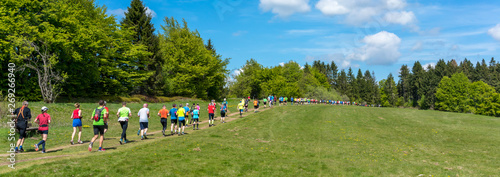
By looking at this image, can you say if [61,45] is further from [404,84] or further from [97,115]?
[404,84]

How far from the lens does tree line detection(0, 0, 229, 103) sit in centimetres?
3116

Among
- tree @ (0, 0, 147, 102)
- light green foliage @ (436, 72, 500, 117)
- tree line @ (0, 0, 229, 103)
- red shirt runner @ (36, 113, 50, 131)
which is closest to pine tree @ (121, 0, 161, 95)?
tree line @ (0, 0, 229, 103)

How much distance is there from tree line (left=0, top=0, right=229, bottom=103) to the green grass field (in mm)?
11844

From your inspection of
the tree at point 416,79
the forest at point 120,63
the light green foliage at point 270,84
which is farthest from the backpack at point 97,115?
the tree at point 416,79

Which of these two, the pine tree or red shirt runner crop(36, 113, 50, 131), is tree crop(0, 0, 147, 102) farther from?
red shirt runner crop(36, 113, 50, 131)

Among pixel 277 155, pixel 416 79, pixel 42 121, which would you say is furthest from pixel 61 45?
pixel 416 79

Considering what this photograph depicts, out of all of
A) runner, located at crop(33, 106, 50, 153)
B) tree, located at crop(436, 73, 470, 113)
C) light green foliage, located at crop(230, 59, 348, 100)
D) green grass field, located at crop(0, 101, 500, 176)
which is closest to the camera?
green grass field, located at crop(0, 101, 500, 176)

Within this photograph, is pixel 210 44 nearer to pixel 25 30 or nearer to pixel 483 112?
pixel 25 30

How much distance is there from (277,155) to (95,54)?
124ft

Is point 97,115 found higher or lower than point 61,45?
lower

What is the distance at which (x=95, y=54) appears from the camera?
1693 inches

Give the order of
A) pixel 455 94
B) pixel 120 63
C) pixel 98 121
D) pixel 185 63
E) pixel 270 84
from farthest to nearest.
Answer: pixel 270 84 → pixel 455 94 → pixel 185 63 → pixel 120 63 → pixel 98 121

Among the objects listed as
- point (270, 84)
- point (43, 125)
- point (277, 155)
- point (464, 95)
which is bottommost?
point (277, 155)

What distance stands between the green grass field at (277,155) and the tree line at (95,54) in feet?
38.9
